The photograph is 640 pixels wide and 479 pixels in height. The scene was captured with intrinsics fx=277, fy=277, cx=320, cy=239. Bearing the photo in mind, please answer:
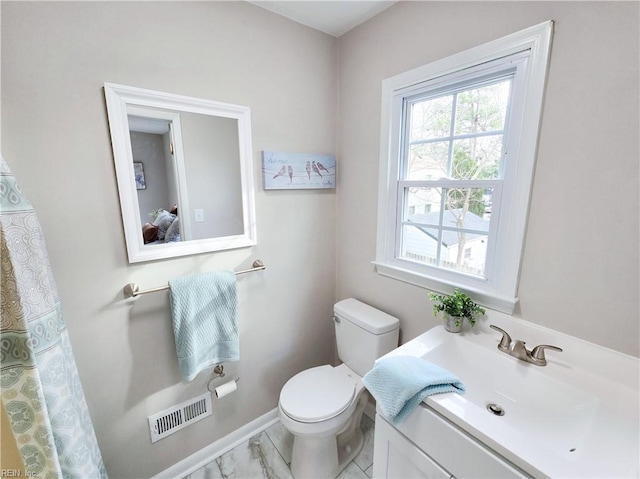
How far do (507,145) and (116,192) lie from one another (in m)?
1.60

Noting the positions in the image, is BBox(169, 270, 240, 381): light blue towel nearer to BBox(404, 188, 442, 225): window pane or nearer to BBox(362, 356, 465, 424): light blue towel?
BBox(362, 356, 465, 424): light blue towel

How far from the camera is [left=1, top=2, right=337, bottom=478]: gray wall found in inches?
38.7

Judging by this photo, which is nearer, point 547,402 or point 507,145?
point 547,402

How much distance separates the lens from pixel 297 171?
163cm

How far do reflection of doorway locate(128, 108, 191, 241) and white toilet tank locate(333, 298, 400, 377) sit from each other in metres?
1.01

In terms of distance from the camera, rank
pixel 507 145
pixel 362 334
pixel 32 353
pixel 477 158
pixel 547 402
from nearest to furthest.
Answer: pixel 32 353
pixel 547 402
pixel 507 145
pixel 477 158
pixel 362 334

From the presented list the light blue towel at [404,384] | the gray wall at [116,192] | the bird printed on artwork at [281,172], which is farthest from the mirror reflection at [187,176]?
the light blue towel at [404,384]

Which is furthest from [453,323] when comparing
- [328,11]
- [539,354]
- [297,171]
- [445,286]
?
[328,11]

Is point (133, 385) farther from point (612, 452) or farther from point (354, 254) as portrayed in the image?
point (612, 452)

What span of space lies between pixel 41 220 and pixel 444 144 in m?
1.70

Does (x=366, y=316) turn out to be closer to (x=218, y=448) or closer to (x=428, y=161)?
(x=428, y=161)

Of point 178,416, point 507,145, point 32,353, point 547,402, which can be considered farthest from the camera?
point 178,416

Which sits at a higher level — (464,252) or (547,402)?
(464,252)

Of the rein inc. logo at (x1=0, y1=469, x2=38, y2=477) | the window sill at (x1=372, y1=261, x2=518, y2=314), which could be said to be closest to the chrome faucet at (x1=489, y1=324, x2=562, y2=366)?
the window sill at (x1=372, y1=261, x2=518, y2=314)
